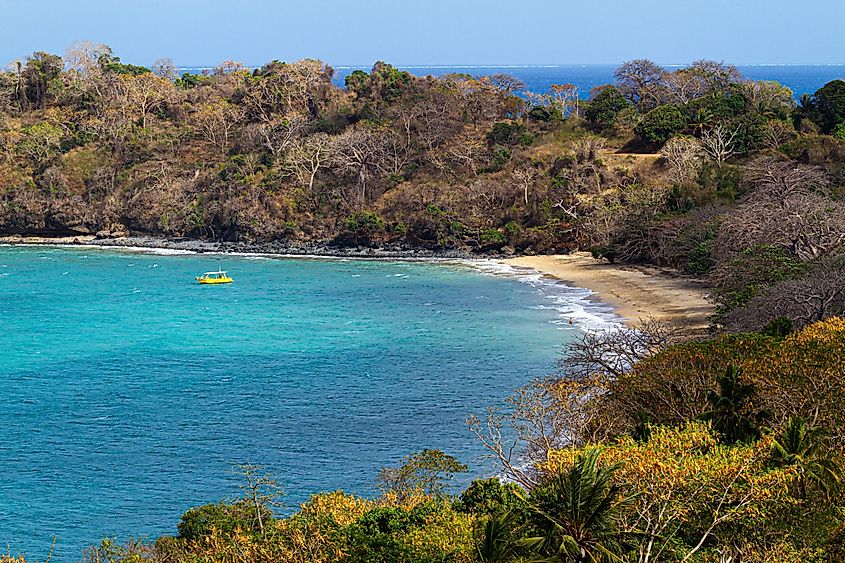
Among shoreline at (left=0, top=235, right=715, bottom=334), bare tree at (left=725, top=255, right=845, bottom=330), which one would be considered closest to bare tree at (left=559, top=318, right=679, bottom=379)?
bare tree at (left=725, top=255, right=845, bottom=330)

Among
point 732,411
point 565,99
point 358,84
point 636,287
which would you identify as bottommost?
point 636,287

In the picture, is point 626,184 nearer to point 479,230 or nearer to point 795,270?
point 479,230

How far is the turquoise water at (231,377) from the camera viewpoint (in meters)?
32.2

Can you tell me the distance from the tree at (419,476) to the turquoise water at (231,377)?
198 cm

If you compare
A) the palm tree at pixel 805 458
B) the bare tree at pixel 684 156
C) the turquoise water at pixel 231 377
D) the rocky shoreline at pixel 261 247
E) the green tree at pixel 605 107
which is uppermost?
the green tree at pixel 605 107

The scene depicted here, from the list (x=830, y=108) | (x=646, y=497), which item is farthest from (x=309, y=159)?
(x=646, y=497)

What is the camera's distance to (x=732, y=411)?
2500 centimetres

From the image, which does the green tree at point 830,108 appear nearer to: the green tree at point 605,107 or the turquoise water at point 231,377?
the green tree at point 605,107

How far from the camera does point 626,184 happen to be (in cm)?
8088

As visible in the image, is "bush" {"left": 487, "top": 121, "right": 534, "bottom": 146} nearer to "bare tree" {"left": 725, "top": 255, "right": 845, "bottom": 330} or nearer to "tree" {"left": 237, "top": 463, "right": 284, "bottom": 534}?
"bare tree" {"left": 725, "top": 255, "right": 845, "bottom": 330}

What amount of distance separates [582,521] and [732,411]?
939 cm

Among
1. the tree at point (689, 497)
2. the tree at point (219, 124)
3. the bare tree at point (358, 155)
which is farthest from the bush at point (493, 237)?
the tree at point (689, 497)

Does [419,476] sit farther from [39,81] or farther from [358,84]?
[39,81]

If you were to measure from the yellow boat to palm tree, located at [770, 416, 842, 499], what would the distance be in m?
50.8
